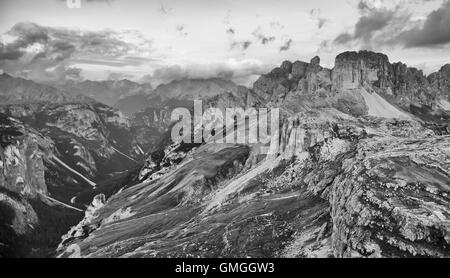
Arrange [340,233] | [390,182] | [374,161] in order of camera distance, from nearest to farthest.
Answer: [340,233], [390,182], [374,161]

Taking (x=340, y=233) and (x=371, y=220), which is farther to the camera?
(x=340, y=233)

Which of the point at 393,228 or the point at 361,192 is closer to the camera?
the point at 393,228
